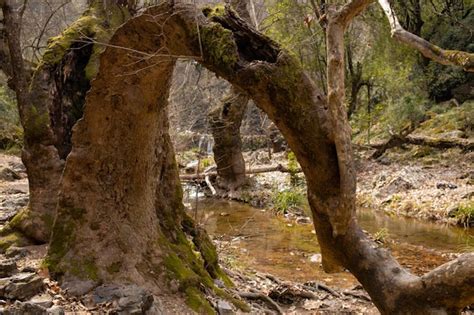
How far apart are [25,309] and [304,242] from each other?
745cm

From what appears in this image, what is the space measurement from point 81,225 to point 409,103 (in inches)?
688

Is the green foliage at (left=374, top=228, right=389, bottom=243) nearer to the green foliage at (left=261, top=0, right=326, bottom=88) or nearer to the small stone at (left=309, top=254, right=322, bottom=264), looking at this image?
the small stone at (left=309, top=254, right=322, bottom=264)

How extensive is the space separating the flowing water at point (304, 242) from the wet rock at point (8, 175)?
8621 mm

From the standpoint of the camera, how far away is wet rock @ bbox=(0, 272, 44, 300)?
155 inches

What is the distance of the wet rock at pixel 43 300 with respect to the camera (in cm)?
385

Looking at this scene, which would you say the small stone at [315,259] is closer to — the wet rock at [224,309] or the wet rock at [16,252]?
the wet rock at [224,309]

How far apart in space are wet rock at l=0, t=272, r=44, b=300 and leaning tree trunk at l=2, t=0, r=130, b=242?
70.7 inches

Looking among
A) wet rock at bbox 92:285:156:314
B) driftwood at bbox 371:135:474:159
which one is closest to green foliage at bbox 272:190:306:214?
driftwood at bbox 371:135:474:159

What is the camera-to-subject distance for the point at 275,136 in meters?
24.9

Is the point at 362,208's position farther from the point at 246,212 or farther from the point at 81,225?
the point at 81,225

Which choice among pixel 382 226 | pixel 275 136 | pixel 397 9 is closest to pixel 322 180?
pixel 382 226

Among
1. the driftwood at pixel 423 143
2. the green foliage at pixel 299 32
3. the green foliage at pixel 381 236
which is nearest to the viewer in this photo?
the green foliage at pixel 381 236

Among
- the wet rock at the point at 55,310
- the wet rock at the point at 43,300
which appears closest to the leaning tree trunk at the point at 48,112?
the wet rock at the point at 43,300

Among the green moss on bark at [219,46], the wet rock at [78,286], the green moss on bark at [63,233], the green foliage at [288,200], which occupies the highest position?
the green moss on bark at [219,46]
